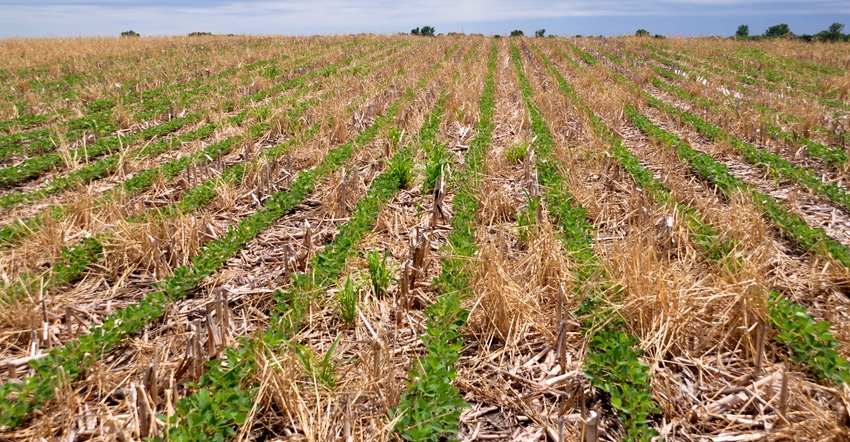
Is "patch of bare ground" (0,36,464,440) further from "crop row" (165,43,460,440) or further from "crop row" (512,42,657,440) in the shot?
"crop row" (512,42,657,440)

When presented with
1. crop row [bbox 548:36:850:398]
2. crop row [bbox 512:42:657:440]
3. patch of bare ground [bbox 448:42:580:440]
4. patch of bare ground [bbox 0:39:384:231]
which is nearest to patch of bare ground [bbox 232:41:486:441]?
patch of bare ground [bbox 448:42:580:440]

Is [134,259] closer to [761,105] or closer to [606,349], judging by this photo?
[606,349]

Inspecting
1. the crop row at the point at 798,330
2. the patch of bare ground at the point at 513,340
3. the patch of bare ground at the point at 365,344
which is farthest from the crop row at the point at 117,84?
the crop row at the point at 798,330

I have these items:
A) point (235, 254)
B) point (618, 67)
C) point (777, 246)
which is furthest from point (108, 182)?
point (618, 67)

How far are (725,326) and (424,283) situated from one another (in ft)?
6.52

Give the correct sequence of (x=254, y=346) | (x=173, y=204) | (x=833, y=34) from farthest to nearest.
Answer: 1. (x=833, y=34)
2. (x=173, y=204)
3. (x=254, y=346)

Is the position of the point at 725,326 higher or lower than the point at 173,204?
lower

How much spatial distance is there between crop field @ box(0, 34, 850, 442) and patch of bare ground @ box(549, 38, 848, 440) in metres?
0.02

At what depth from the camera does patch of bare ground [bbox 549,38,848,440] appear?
253cm

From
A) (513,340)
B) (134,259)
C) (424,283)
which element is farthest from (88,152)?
(513,340)

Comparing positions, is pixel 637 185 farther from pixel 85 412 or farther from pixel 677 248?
pixel 85 412

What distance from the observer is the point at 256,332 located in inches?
121

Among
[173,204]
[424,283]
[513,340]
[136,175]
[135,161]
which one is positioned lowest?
[513,340]

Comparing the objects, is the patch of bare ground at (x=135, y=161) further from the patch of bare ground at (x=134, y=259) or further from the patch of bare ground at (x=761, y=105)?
the patch of bare ground at (x=761, y=105)
